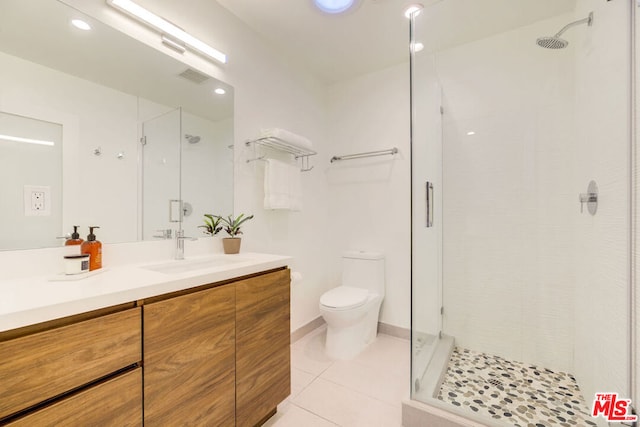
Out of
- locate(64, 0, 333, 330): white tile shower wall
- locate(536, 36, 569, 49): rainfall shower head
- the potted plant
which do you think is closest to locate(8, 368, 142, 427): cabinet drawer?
the potted plant

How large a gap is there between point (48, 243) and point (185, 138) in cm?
84

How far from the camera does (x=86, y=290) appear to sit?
0.84 metres

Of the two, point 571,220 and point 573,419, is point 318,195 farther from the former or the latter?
point 573,419

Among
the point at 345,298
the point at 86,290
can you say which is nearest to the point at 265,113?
the point at 345,298

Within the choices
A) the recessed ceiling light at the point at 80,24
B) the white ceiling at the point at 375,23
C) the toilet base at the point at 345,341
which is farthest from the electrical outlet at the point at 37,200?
the toilet base at the point at 345,341

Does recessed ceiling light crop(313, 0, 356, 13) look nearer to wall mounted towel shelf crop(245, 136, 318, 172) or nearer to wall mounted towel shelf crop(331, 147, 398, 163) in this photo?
wall mounted towel shelf crop(245, 136, 318, 172)

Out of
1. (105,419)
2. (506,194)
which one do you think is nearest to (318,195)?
(506,194)

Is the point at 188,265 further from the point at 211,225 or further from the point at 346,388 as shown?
the point at 346,388

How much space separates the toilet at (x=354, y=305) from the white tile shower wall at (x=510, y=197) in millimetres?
560

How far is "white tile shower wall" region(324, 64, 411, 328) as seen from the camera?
2461mm

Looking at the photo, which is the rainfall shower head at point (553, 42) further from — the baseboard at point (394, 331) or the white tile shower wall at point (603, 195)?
the baseboard at point (394, 331)

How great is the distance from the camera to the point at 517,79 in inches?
77.5

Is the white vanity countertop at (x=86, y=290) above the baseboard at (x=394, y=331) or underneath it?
above

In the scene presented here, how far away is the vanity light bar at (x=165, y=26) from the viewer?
1.32m
